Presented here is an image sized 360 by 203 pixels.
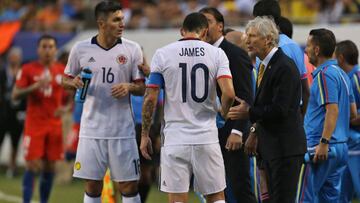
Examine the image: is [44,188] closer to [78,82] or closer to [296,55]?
[78,82]

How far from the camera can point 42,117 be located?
45.3 ft

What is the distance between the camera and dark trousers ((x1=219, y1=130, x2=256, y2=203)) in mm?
10219

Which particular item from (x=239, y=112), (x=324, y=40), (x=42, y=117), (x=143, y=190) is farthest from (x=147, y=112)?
(x=42, y=117)

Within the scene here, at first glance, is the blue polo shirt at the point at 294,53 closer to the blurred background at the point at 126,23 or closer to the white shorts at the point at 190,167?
the white shorts at the point at 190,167

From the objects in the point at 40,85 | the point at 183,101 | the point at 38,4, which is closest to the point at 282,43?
the point at 183,101

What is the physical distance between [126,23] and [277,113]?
11.5 meters

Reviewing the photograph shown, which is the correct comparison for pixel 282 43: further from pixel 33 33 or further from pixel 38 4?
pixel 38 4

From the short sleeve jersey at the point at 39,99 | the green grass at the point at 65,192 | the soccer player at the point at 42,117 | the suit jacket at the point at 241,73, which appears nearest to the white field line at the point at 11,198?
the green grass at the point at 65,192

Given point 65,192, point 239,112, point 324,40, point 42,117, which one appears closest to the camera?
point 239,112

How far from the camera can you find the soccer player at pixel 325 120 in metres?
9.66

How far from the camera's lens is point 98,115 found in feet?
34.3

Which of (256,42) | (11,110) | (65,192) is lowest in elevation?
(65,192)

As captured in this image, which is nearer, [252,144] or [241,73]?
[252,144]

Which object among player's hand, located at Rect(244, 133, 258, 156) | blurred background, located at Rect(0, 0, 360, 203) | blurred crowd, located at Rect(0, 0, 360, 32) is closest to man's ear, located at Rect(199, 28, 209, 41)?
player's hand, located at Rect(244, 133, 258, 156)
